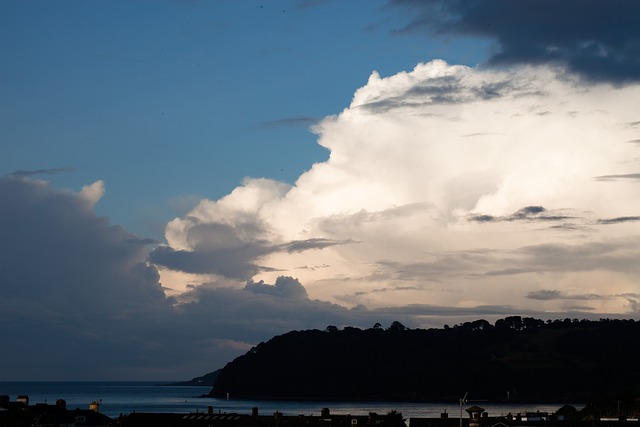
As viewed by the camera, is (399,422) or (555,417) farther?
(555,417)

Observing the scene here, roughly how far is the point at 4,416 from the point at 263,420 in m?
31.9

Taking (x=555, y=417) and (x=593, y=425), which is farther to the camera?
(x=555, y=417)

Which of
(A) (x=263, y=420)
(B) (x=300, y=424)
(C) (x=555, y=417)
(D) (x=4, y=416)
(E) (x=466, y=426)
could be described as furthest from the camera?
(C) (x=555, y=417)

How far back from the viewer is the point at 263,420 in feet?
422

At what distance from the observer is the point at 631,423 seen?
134 meters

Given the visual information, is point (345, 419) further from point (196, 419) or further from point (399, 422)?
point (196, 419)

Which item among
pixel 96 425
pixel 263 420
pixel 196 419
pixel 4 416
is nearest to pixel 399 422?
pixel 263 420

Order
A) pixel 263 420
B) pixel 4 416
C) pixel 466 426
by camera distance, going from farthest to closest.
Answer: pixel 466 426, pixel 263 420, pixel 4 416

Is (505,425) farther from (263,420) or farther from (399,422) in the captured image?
(263,420)

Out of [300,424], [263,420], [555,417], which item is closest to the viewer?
[300,424]

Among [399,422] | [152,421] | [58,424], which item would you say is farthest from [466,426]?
[58,424]

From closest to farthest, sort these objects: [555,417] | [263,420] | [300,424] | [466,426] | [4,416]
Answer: [4,416] → [300,424] → [263,420] → [466,426] → [555,417]

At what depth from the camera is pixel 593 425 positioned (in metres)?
132

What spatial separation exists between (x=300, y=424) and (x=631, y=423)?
43.0 meters
